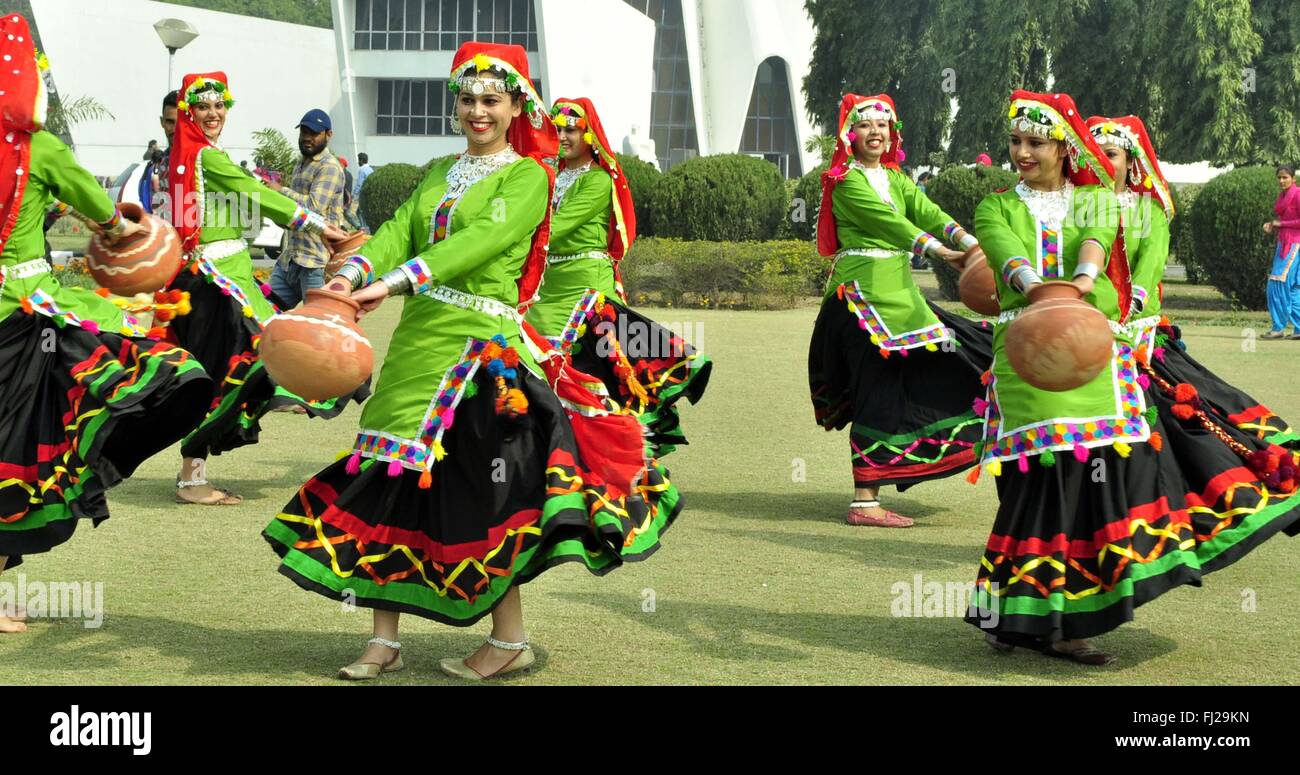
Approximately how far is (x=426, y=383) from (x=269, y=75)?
6287cm

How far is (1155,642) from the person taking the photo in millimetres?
6094

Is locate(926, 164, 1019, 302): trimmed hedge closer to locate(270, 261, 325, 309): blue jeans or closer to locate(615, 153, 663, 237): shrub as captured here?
locate(615, 153, 663, 237): shrub

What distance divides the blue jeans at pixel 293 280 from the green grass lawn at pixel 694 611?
6.10ft

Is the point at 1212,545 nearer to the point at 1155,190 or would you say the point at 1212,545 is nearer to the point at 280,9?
the point at 1155,190

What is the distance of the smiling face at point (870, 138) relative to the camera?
28.9ft

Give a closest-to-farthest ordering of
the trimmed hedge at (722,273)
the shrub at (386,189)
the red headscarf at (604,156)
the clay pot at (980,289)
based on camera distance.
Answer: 1. the clay pot at (980,289)
2. the red headscarf at (604,156)
3. the trimmed hedge at (722,273)
4. the shrub at (386,189)

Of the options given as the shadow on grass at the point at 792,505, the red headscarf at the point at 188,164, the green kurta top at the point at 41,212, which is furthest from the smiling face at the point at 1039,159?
the red headscarf at the point at 188,164

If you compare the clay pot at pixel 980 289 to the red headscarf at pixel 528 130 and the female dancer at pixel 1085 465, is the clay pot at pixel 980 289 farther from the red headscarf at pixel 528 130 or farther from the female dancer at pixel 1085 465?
the red headscarf at pixel 528 130

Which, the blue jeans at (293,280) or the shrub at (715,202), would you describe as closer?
the blue jeans at (293,280)

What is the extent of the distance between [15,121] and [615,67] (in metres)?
52.5

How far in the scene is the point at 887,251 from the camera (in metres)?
8.81

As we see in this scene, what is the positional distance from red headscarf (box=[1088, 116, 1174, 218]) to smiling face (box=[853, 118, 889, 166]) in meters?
1.59

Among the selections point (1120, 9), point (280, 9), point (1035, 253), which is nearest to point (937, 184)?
point (1120, 9)

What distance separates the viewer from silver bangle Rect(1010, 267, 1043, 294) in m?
5.69
